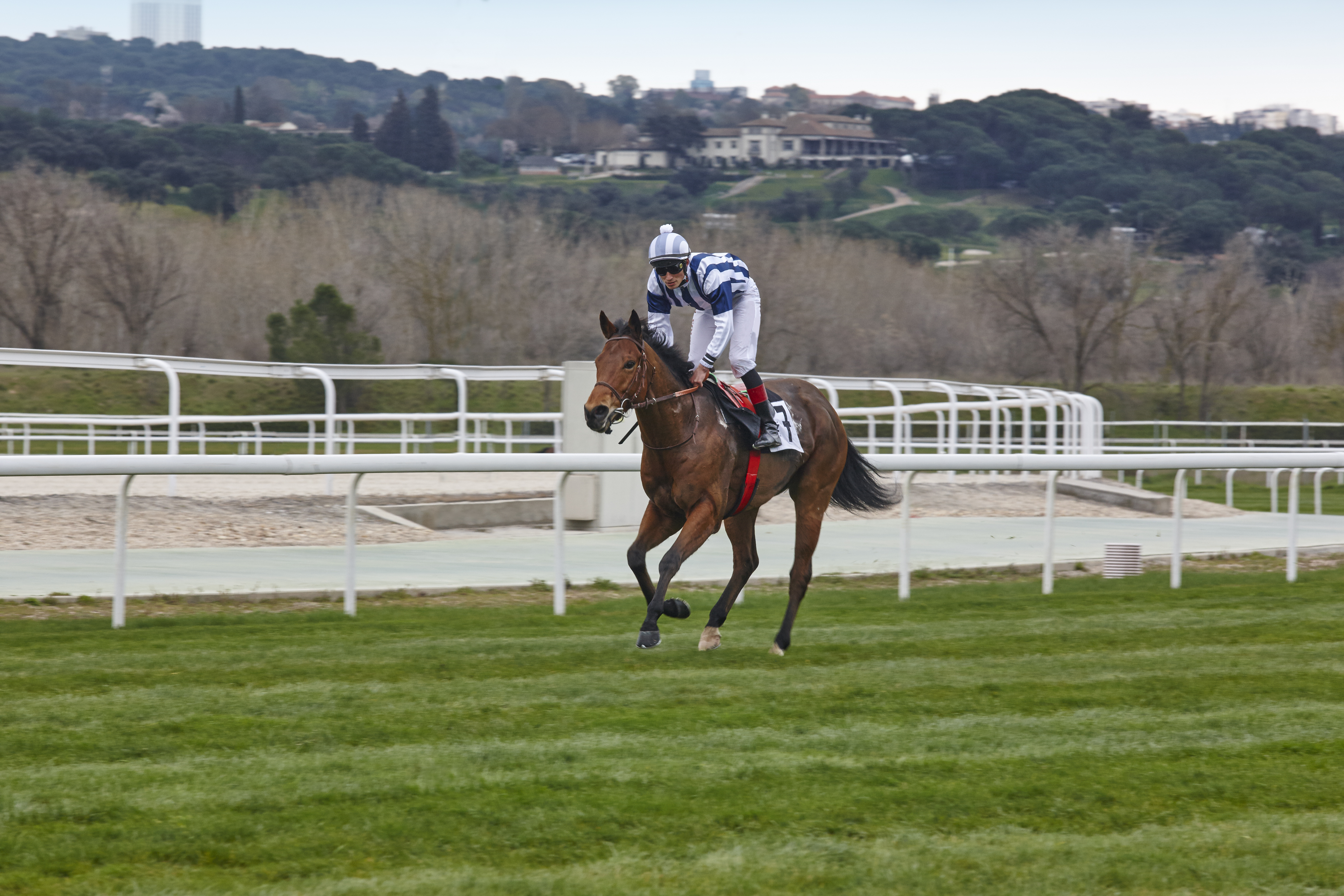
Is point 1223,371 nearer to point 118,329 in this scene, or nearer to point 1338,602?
point 118,329

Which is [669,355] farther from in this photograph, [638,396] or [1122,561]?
[1122,561]

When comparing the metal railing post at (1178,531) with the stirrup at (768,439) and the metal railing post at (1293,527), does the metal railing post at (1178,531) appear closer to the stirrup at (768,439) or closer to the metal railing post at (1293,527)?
the metal railing post at (1293,527)

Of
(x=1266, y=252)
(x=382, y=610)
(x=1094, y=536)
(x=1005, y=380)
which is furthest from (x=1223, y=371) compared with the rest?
(x=1266, y=252)

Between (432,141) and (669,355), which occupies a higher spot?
(432,141)

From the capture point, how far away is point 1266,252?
100 m

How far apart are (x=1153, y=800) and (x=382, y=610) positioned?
4.60m

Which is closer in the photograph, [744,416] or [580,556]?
[744,416]

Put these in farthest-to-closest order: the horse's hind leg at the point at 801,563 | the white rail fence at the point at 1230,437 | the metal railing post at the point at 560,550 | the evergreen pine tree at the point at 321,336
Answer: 1. the evergreen pine tree at the point at 321,336
2. the white rail fence at the point at 1230,437
3. the metal railing post at the point at 560,550
4. the horse's hind leg at the point at 801,563

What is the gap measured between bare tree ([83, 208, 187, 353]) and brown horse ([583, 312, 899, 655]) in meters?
36.4

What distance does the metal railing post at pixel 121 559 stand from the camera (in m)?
6.93

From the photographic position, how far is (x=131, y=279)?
41.0m

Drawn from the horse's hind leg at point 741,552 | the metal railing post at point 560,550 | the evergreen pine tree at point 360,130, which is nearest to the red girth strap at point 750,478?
the horse's hind leg at point 741,552

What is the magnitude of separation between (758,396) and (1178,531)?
3.92 m

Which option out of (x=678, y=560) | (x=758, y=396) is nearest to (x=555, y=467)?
(x=758, y=396)
